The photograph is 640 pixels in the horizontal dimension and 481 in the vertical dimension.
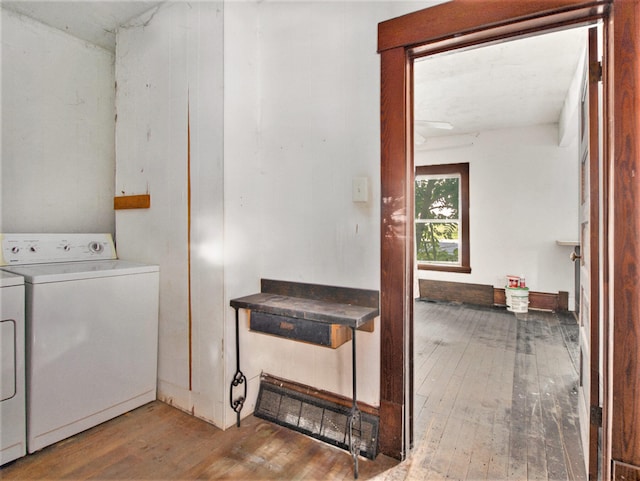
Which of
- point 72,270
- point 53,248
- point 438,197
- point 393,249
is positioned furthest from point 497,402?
point 438,197

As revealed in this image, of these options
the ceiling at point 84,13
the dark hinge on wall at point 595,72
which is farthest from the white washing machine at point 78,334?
the dark hinge on wall at point 595,72

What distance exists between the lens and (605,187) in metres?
1.39

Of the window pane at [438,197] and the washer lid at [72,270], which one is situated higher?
the window pane at [438,197]

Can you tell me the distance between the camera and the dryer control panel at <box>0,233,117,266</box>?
2.15m

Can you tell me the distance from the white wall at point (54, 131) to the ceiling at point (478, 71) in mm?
175

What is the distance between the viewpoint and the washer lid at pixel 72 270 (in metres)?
1.79

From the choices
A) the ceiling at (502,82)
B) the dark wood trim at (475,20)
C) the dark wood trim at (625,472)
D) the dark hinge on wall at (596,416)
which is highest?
the ceiling at (502,82)

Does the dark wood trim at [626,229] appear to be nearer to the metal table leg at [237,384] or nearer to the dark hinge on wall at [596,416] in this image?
the dark hinge on wall at [596,416]

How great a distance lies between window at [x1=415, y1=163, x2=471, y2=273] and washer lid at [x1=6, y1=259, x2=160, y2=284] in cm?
453

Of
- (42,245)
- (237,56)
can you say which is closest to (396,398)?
(237,56)

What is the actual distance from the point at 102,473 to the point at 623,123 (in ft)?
8.47

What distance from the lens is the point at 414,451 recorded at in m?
1.79

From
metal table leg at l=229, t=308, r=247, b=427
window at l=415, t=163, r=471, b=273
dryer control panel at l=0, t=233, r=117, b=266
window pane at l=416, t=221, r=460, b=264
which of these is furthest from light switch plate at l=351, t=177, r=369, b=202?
window pane at l=416, t=221, r=460, b=264

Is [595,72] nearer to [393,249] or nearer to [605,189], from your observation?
[605,189]
